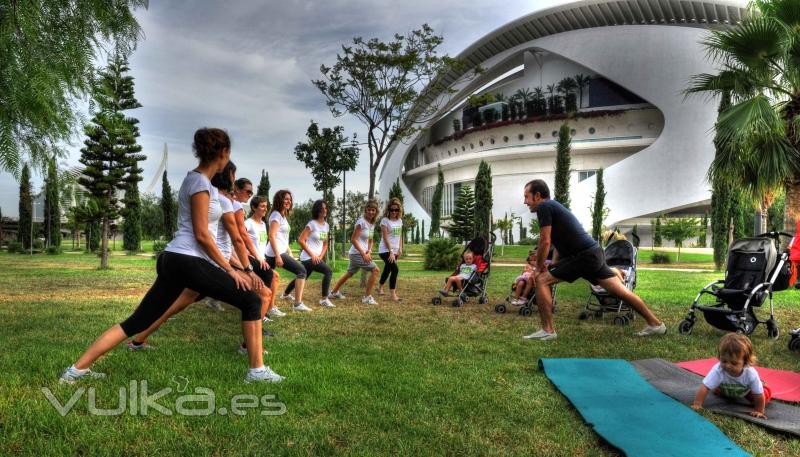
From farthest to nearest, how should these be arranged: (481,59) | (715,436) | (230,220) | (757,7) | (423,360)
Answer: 1. (481,59)
2. (757,7)
3. (423,360)
4. (230,220)
5. (715,436)

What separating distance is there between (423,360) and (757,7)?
9.55m

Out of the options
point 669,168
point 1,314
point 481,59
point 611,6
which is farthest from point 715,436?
point 481,59

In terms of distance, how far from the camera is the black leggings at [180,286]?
10.8 ft

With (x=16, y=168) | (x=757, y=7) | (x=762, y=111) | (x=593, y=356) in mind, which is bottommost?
(x=593, y=356)

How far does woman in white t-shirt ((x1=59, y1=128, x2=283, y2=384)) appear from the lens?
3.28m

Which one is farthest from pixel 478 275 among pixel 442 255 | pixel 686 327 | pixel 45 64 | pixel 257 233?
pixel 442 255

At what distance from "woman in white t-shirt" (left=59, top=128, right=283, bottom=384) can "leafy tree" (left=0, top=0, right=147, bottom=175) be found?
94 cm

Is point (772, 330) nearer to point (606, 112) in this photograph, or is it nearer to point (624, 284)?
point (624, 284)

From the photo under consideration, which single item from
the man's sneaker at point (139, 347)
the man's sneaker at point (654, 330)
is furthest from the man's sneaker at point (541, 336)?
the man's sneaker at point (139, 347)

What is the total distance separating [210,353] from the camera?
440 cm

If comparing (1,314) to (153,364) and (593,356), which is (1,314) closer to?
(153,364)

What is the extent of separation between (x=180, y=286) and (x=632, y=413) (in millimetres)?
2885

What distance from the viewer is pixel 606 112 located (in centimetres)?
4281

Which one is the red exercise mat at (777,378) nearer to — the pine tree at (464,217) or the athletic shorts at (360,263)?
the athletic shorts at (360,263)
